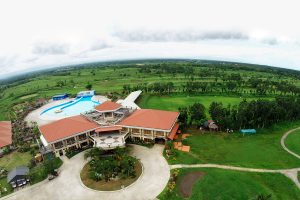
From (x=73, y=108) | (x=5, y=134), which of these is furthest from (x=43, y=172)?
(x=73, y=108)

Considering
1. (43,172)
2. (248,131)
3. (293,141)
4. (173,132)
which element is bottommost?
(43,172)

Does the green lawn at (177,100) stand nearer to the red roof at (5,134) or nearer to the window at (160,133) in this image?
the window at (160,133)

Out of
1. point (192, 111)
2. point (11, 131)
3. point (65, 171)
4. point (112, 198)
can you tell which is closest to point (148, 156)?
point (112, 198)

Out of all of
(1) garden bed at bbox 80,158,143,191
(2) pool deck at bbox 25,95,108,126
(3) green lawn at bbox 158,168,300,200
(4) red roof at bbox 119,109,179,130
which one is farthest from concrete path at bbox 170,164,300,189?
(2) pool deck at bbox 25,95,108,126

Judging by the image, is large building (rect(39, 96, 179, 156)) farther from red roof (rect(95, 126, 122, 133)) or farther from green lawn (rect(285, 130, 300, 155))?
green lawn (rect(285, 130, 300, 155))

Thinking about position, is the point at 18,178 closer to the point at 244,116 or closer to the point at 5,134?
the point at 5,134
